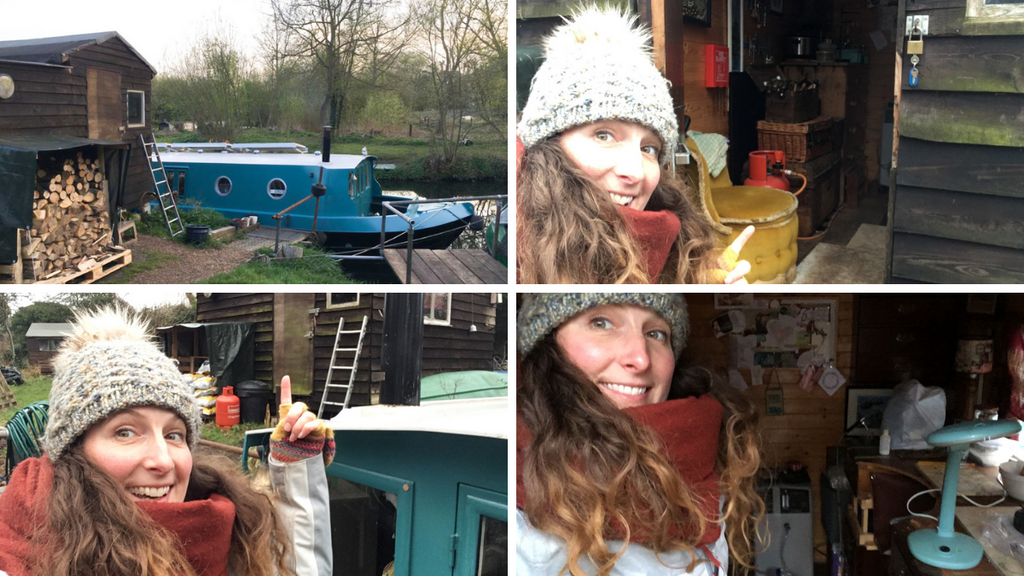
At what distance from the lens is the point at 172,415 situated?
1.27 m

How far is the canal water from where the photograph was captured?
4.74 feet

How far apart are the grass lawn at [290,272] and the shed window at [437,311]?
180 millimetres

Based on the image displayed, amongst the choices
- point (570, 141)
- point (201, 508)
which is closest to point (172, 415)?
point (201, 508)

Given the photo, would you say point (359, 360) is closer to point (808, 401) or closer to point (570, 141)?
point (570, 141)

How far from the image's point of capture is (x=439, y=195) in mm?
1499

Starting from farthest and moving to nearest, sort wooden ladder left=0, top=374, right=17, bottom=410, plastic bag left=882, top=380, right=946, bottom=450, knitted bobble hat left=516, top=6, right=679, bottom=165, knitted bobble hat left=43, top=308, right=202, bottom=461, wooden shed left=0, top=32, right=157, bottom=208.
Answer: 1. plastic bag left=882, top=380, right=946, bottom=450
2. wooden shed left=0, top=32, right=157, bottom=208
3. wooden ladder left=0, top=374, right=17, bottom=410
4. knitted bobble hat left=43, top=308, right=202, bottom=461
5. knitted bobble hat left=516, top=6, right=679, bottom=165

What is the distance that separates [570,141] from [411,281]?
468 mm

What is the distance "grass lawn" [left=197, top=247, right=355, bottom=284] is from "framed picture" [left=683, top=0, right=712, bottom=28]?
30.5 inches

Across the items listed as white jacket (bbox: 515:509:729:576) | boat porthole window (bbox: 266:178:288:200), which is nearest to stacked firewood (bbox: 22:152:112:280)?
boat porthole window (bbox: 266:178:288:200)

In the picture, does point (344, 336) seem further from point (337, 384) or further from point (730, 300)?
point (730, 300)

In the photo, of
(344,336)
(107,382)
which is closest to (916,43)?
(344,336)

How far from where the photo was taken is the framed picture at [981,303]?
162cm

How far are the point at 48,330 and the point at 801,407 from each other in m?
1.56

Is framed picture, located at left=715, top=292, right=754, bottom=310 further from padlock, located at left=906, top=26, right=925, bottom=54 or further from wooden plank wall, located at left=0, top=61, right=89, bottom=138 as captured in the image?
wooden plank wall, located at left=0, top=61, right=89, bottom=138
